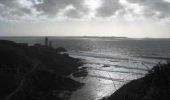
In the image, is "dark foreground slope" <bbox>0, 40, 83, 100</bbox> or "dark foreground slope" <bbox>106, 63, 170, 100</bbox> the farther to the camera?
"dark foreground slope" <bbox>0, 40, 83, 100</bbox>

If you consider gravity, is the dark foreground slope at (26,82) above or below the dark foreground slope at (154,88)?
below

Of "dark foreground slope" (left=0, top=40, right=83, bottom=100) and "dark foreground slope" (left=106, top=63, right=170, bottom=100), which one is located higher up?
"dark foreground slope" (left=106, top=63, right=170, bottom=100)

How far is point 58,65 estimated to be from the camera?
158 feet

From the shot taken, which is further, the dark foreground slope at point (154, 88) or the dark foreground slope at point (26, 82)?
the dark foreground slope at point (26, 82)

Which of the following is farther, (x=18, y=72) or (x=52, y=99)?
(x=18, y=72)

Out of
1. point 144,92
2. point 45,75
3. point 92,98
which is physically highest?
point 144,92

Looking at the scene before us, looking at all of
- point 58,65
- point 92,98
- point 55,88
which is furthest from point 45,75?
point 58,65

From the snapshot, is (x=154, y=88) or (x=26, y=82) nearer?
(x=154, y=88)

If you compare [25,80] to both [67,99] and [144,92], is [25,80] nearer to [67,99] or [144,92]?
[67,99]

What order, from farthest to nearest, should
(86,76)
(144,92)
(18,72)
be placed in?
(86,76), (18,72), (144,92)

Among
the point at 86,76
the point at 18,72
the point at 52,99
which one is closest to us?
the point at 52,99

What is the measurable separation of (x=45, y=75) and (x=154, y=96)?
2241cm

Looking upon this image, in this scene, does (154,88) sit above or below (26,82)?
above

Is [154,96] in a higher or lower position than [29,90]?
higher
